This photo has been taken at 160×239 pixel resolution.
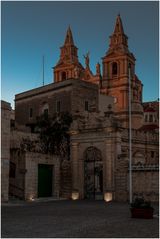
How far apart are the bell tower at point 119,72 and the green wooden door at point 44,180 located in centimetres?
4045

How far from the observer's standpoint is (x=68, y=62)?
88750 millimetres

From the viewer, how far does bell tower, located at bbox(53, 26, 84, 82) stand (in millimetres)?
88062

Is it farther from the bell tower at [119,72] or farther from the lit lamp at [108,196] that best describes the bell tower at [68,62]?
the lit lamp at [108,196]

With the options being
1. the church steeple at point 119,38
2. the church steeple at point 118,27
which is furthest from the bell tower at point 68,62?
the church steeple at point 118,27

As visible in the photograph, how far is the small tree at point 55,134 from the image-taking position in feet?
142

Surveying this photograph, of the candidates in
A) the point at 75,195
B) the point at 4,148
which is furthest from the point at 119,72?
the point at 4,148

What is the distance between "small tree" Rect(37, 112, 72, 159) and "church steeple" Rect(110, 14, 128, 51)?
123 ft

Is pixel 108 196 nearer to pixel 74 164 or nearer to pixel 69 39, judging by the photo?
pixel 74 164

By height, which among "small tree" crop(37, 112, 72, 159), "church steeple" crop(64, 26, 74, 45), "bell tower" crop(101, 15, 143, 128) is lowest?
"small tree" crop(37, 112, 72, 159)

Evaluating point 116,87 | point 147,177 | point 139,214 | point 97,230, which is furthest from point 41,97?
point 97,230

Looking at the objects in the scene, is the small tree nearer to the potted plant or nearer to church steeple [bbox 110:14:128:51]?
the potted plant

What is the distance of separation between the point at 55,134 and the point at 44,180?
10.5 metres

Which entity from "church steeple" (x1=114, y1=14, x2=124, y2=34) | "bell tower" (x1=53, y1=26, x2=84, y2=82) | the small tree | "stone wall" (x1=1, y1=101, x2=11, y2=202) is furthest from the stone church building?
"bell tower" (x1=53, y1=26, x2=84, y2=82)

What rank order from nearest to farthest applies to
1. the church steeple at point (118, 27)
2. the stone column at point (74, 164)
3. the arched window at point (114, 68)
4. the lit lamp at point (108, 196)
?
1. the lit lamp at point (108, 196)
2. the stone column at point (74, 164)
3. the arched window at point (114, 68)
4. the church steeple at point (118, 27)
